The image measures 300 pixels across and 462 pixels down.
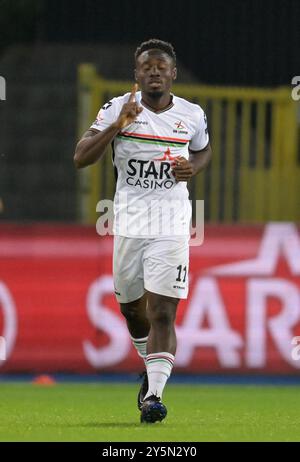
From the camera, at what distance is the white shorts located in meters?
8.59

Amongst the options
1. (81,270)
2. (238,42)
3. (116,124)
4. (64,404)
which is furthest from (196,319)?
(116,124)

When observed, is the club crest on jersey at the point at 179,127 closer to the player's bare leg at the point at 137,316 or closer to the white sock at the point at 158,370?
the player's bare leg at the point at 137,316

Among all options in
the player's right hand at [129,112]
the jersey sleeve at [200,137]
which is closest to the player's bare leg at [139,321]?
the jersey sleeve at [200,137]

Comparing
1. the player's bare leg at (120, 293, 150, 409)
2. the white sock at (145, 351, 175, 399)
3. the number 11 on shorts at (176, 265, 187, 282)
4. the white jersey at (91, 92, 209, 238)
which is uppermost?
the white jersey at (91, 92, 209, 238)

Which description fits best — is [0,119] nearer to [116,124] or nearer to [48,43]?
[48,43]

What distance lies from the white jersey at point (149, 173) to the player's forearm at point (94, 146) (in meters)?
0.24

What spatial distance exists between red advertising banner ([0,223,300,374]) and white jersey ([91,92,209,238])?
5070 millimetres

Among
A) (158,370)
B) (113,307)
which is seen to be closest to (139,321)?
(158,370)

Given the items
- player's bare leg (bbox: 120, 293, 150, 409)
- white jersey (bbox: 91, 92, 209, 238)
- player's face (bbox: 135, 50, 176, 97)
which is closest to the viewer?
player's face (bbox: 135, 50, 176, 97)

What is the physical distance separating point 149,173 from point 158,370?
122 centimetres

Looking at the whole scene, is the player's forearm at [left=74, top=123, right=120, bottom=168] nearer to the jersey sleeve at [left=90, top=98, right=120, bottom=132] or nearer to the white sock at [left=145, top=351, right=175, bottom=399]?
the jersey sleeve at [left=90, top=98, right=120, bottom=132]

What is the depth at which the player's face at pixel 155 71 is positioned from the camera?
28.1 ft

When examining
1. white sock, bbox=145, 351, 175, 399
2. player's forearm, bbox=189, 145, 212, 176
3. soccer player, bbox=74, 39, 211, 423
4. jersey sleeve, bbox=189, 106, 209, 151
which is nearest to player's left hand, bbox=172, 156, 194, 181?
soccer player, bbox=74, 39, 211, 423

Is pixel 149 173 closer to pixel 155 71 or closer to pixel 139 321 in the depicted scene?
pixel 155 71
